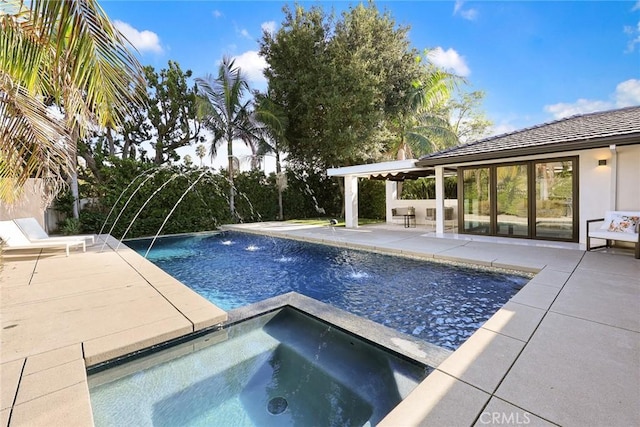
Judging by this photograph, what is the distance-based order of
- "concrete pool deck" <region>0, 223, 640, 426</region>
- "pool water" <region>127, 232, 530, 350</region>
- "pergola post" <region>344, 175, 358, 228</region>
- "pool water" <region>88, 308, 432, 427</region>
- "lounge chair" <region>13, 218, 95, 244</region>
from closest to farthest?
1. "concrete pool deck" <region>0, 223, 640, 426</region>
2. "pool water" <region>88, 308, 432, 427</region>
3. "pool water" <region>127, 232, 530, 350</region>
4. "lounge chair" <region>13, 218, 95, 244</region>
5. "pergola post" <region>344, 175, 358, 228</region>

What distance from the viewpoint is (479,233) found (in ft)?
35.6

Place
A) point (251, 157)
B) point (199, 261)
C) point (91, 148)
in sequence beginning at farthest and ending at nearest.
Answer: point (251, 157)
point (91, 148)
point (199, 261)

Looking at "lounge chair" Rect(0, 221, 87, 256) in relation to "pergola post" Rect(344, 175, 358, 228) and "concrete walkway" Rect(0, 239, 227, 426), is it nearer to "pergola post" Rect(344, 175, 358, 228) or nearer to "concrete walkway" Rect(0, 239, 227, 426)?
"concrete walkway" Rect(0, 239, 227, 426)

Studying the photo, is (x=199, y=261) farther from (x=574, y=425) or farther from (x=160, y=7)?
(x=160, y=7)

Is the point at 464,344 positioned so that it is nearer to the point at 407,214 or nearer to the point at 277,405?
the point at 277,405

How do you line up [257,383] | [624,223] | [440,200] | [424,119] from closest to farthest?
[257,383] → [624,223] → [440,200] → [424,119]

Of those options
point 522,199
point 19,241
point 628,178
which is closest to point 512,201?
point 522,199

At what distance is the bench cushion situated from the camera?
6527 millimetres

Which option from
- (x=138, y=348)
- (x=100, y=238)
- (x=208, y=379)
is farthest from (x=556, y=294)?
(x=100, y=238)

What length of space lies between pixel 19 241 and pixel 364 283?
31.7 ft

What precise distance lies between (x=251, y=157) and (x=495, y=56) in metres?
17.8

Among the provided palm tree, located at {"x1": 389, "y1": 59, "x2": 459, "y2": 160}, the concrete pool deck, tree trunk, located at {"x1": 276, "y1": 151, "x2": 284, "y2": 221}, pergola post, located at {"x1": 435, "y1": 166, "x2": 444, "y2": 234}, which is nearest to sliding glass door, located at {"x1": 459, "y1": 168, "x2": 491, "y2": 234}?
pergola post, located at {"x1": 435, "y1": 166, "x2": 444, "y2": 234}

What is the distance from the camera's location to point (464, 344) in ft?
10.3

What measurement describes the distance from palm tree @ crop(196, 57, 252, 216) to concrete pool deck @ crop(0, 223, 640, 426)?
11.6 metres
